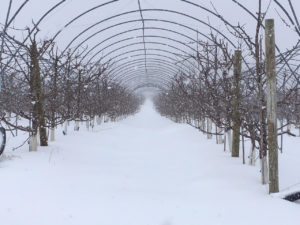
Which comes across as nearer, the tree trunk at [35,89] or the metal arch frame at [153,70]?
the tree trunk at [35,89]

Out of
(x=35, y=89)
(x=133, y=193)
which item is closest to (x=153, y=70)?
(x=35, y=89)

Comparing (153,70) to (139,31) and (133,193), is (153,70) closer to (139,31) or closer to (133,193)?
(139,31)

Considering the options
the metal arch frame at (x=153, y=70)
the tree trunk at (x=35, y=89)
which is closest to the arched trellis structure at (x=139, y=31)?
the tree trunk at (x=35, y=89)

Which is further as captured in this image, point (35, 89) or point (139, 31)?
point (139, 31)

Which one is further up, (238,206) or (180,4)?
(180,4)

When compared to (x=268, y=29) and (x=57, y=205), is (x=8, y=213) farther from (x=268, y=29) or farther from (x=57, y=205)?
(x=268, y=29)

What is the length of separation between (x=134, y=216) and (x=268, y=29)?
10.5 ft

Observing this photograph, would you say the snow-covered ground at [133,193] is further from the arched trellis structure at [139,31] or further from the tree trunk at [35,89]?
the arched trellis structure at [139,31]

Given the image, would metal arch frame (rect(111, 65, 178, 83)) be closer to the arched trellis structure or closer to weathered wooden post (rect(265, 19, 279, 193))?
the arched trellis structure

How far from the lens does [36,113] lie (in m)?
8.05

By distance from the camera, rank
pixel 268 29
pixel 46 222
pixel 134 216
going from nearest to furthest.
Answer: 1. pixel 46 222
2. pixel 134 216
3. pixel 268 29

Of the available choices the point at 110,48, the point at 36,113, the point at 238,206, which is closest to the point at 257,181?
the point at 238,206

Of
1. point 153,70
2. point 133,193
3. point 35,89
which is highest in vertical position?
point 153,70

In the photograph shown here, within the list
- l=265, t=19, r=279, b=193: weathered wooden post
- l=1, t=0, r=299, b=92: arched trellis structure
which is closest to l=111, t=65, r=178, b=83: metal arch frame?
l=1, t=0, r=299, b=92: arched trellis structure
